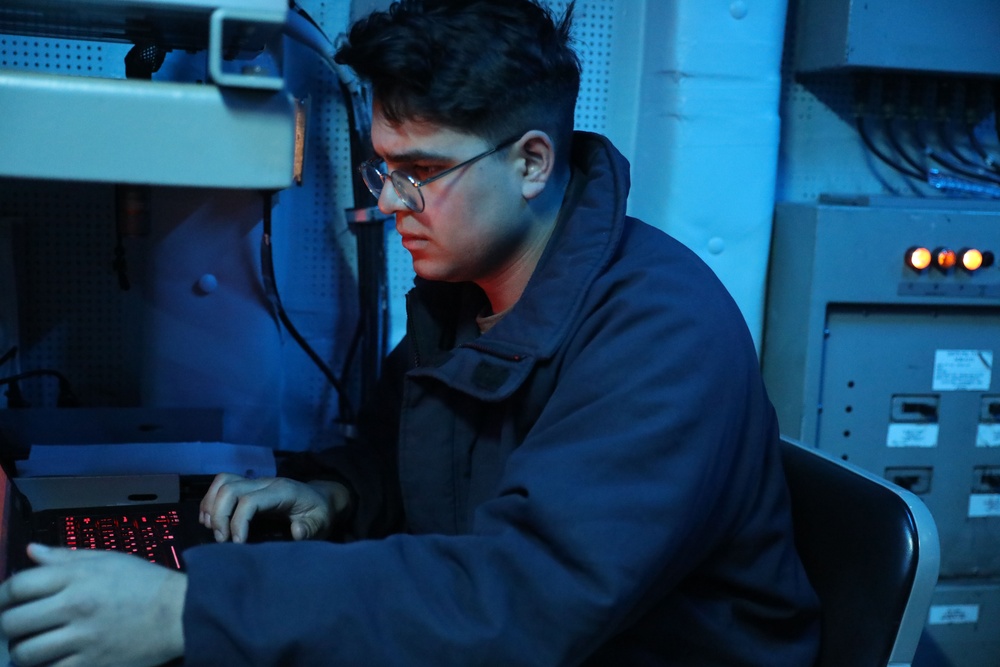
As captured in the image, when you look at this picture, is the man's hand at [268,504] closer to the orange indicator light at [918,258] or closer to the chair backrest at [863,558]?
the chair backrest at [863,558]

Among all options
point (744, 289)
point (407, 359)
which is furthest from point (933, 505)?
point (407, 359)

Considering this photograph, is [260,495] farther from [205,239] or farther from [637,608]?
[205,239]

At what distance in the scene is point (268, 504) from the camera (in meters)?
1.16

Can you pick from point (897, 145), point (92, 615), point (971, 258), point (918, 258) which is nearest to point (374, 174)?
point (92, 615)

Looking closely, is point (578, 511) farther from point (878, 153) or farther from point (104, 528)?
point (878, 153)

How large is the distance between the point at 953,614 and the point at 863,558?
1.11 meters

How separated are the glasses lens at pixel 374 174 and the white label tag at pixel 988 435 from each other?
4.50 feet

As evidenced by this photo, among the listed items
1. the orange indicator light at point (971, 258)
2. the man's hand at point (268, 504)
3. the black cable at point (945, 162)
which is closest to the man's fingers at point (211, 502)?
the man's hand at point (268, 504)

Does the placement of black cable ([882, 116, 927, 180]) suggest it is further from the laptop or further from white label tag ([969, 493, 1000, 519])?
the laptop

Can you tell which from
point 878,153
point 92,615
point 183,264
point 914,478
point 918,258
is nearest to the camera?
point 92,615

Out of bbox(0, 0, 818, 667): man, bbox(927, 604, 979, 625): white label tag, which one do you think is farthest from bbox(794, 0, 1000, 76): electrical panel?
bbox(927, 604, 979, 625): white label tag

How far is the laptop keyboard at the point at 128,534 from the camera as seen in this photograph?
102 cm

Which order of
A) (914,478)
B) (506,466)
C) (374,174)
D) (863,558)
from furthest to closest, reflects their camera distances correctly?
(914,478) < (374,174) < (863,558) < (506,466)

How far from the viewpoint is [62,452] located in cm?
137
